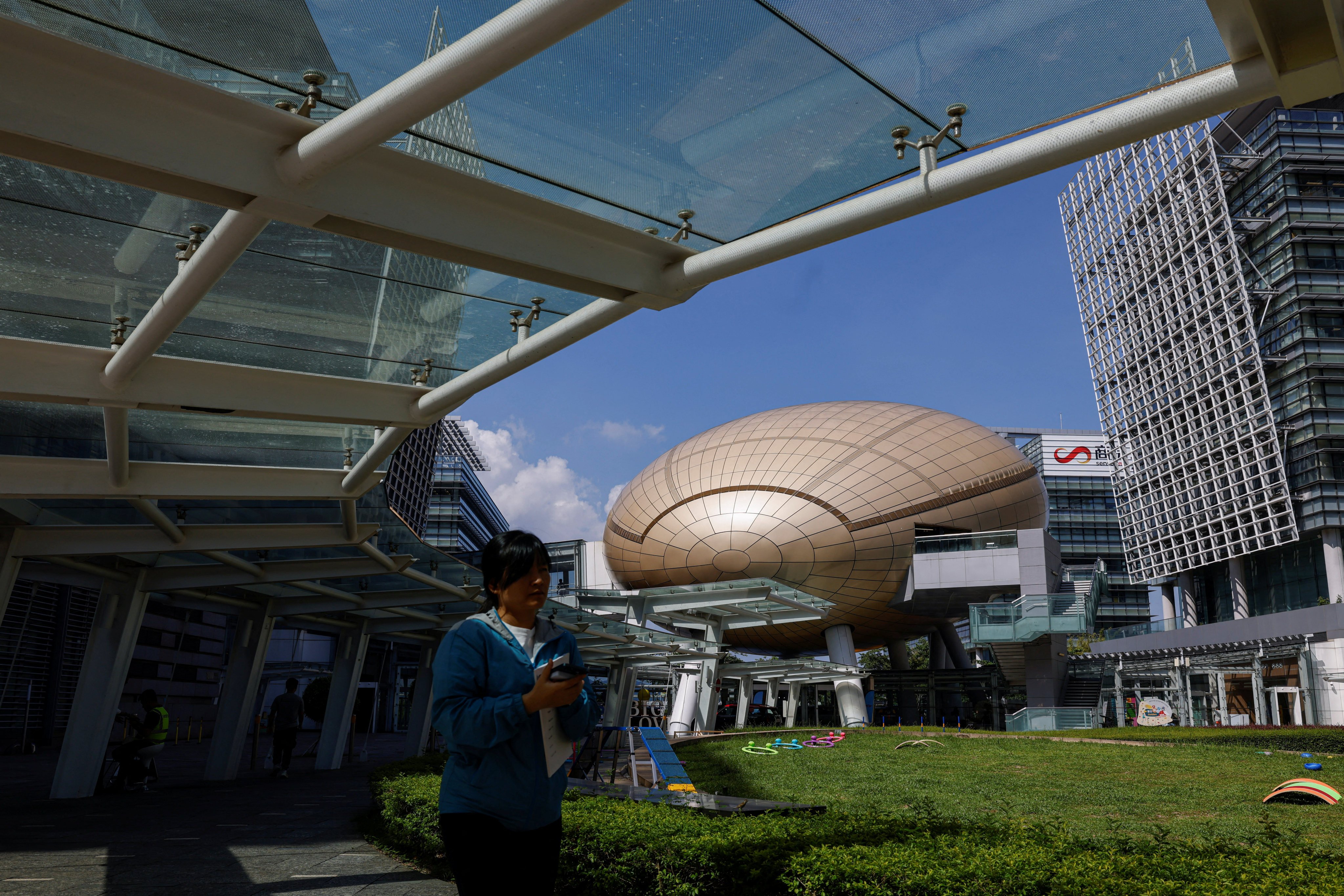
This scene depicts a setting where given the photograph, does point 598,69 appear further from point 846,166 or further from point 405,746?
point 405,746

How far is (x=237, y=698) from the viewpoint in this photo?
15266mm

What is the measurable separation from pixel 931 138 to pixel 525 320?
139 inches

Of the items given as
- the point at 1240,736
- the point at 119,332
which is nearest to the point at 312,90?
the point at 119,332

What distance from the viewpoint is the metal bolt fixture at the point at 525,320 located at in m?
7.21

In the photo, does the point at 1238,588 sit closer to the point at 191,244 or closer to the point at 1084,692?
the point at 1084,692

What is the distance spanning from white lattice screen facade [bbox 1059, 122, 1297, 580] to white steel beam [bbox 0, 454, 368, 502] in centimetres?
4697

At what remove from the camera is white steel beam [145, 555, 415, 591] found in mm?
13219

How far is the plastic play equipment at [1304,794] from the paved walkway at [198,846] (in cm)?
882

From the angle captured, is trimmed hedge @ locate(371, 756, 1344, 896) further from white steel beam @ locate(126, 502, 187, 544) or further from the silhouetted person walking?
the silhouetted person walking

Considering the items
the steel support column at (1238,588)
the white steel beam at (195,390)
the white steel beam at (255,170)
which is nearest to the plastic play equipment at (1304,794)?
the white steel beam at (255,170)

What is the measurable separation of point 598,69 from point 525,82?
37 cm

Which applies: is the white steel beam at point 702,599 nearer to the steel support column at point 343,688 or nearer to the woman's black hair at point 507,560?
the steel support column at point 343,688

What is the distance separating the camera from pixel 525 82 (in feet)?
15.5

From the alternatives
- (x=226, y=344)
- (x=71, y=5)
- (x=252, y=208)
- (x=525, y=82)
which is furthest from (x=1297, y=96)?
(x=226, y=344)
